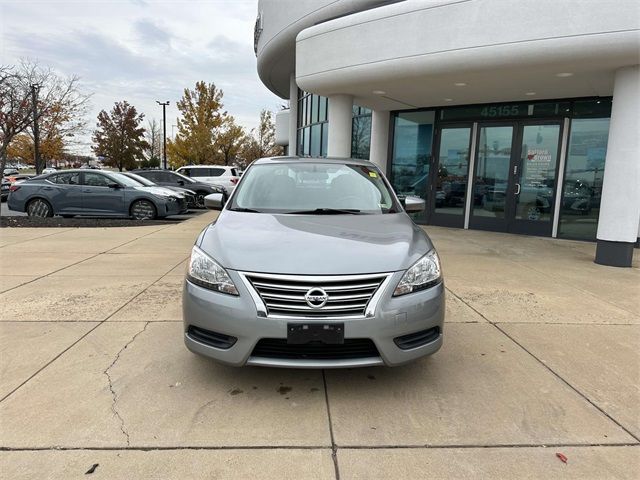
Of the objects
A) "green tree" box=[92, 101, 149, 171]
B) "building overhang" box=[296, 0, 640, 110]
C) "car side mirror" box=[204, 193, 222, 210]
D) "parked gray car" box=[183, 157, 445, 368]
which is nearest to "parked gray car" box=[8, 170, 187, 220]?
"building overhang" box=[296, 0, 640, 110]

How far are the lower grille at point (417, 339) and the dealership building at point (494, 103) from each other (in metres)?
6.11

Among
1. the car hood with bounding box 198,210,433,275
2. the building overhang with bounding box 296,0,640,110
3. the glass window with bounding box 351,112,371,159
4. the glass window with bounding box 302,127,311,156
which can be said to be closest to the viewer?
the car hood with bounding box 198,210,433,275

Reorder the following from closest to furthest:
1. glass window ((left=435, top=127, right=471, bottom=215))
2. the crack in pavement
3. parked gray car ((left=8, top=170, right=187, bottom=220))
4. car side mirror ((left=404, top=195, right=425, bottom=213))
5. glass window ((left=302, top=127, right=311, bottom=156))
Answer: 1. the crack in pavement
2. car side mirror ((left=404, top=195, right=425, bottom=213))
3. glass window ((left=435, top=127, right=471, bottom=215))
4. parked gray car ((left=8, top=170, right=187, bottom=220))
5. glass window ((left=302, top=127, right=311, bottom=156))

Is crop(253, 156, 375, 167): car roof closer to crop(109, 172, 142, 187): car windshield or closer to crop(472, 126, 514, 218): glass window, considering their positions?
crop(472, 126, 514, 218): glass window

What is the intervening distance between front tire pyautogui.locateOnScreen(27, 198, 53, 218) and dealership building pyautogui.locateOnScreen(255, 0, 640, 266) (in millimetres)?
7889

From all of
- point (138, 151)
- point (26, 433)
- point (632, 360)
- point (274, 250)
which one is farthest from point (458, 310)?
point (138, 151)

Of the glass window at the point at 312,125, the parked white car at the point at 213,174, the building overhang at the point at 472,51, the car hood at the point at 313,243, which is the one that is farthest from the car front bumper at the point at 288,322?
the parked white car at the point at 213,174

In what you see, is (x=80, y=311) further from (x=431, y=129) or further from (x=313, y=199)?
(x=431, y=129)

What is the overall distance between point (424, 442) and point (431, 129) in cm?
1095

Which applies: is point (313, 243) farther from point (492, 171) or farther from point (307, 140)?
point (307, 140)

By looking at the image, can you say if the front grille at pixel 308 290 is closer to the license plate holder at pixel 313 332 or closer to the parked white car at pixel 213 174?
the license plate holder at pixel 313 332

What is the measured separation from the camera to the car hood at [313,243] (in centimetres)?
294

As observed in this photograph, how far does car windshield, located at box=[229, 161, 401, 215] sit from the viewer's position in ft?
13.6

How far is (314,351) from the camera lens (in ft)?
9.55
